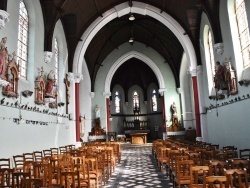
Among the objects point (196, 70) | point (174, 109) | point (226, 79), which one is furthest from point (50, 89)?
point (174, 109)

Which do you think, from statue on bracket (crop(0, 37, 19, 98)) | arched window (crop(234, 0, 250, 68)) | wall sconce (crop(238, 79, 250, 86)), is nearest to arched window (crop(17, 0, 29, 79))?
statue on bracket (crop(0, 37, 19, 98))

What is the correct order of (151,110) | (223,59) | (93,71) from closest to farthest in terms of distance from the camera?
(223,59)
(93,71)
(151,110)

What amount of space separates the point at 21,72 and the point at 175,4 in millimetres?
10033

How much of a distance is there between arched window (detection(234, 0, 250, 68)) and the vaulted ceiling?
1.18m

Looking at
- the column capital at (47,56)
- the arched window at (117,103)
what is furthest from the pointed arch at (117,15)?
the arched window at (117,103)

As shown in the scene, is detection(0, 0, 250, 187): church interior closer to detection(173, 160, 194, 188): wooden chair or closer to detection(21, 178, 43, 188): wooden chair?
detection(173, 160, 194, 188): wooden chair

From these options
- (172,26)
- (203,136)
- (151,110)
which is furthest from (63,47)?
(151,110)

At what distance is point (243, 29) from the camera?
959cm

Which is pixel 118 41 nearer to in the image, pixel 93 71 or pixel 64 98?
pixel 93 71

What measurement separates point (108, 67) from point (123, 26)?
4.94m

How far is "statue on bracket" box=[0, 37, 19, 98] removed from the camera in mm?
7371

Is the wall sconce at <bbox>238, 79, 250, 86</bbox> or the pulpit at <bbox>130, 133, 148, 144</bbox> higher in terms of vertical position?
the wall sconce at <bbox>238, 79, 250, 86</bbox>

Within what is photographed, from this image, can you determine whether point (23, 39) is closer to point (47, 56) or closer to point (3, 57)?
point (47, 56)

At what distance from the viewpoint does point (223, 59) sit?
36.0ft
